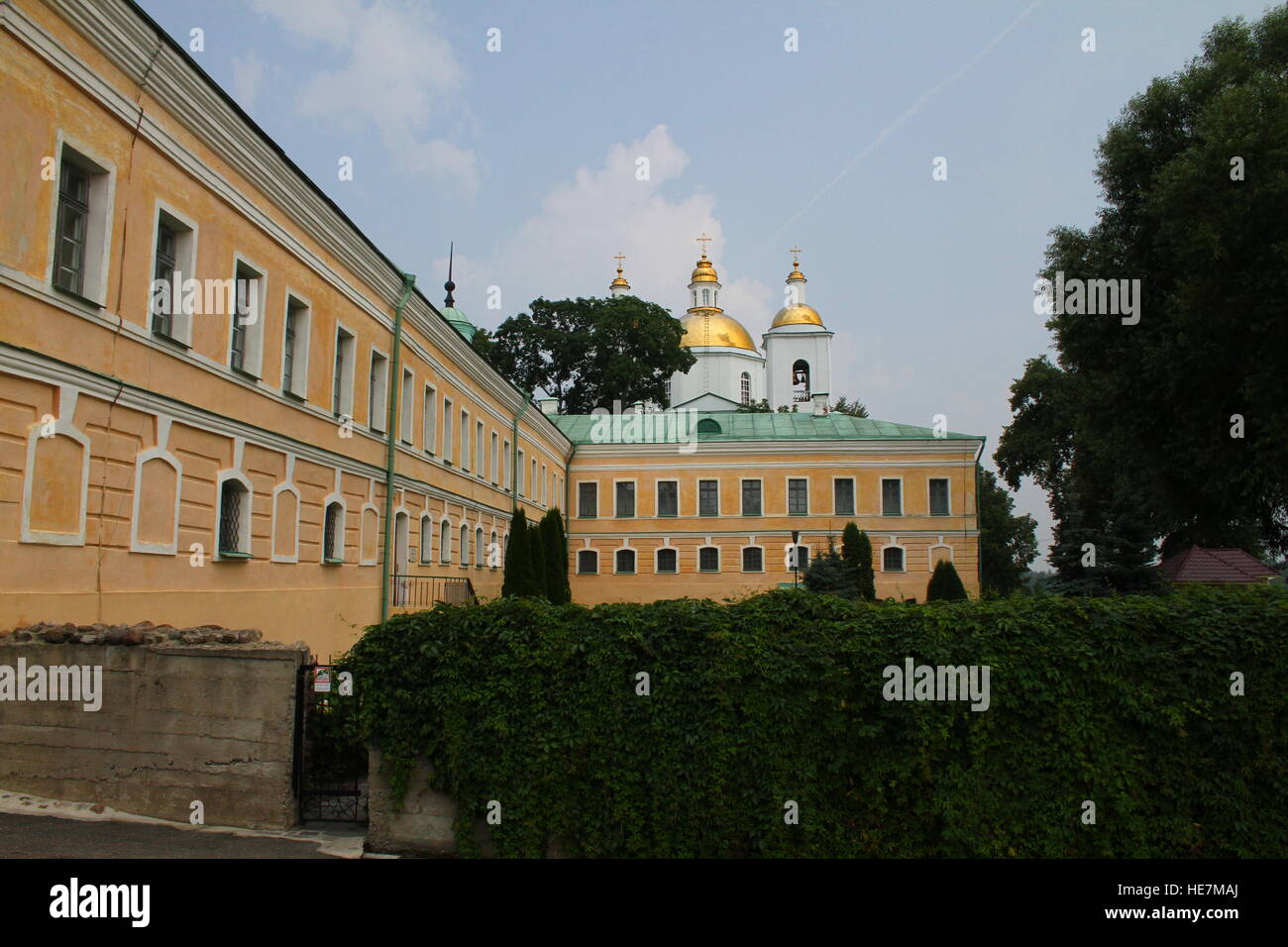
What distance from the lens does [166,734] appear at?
24.1ft

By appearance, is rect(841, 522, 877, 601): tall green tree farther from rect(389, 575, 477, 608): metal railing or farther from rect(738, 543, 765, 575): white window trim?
rect(389, 575, 477, 608): metal railing

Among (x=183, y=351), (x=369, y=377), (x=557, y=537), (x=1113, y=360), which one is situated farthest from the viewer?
(x=557, y=537)

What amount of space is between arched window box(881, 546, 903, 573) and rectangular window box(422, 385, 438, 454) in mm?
25357

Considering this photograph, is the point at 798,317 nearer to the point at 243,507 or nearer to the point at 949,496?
the point at 949,496

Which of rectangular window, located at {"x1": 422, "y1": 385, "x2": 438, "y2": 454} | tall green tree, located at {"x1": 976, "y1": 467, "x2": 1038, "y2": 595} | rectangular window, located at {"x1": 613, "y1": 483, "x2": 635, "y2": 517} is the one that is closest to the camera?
rectangular window, located at {"x1": 422, "y1": 385, "x2": 438, "y2": 454}

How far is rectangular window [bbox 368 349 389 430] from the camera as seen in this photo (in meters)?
19.0

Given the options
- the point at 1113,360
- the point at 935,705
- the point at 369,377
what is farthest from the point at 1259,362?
the point at 369,377

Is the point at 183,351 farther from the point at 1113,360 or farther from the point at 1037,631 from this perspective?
the point at 1113,360

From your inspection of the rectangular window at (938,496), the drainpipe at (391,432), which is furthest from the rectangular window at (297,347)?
the rectangular window at (938,496)

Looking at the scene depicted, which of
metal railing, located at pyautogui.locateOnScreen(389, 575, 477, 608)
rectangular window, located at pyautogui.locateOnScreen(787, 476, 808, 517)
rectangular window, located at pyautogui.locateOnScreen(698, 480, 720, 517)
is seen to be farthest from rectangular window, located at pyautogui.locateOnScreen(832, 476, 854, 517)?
metal railing, located at pyautogui.locateOnScreen(389, 575, 477, 608)
